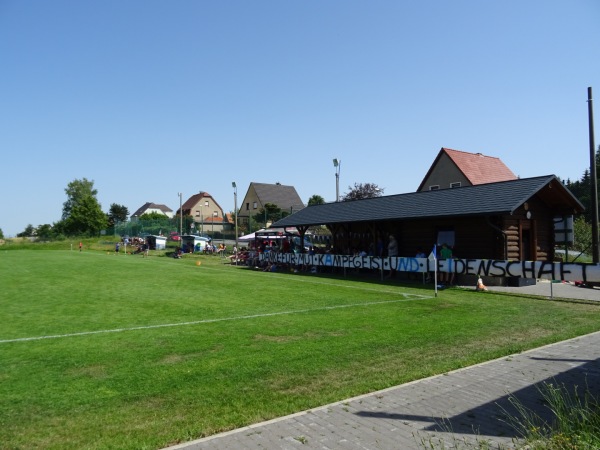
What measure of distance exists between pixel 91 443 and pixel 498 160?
158ft

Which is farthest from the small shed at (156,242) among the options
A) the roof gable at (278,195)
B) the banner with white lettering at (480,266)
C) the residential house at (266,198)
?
the banner with white lettering at (480,266)

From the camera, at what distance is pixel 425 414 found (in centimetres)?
480

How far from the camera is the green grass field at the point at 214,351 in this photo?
4.79 meters

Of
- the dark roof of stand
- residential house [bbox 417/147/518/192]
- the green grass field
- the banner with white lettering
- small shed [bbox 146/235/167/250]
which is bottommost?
the green grass field

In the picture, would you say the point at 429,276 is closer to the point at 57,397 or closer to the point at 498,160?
the point at 57,397

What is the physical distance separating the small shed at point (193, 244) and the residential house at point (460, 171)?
910 inches

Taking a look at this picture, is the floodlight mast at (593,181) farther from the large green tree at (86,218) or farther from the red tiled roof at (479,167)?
the large green tree at (86,218)

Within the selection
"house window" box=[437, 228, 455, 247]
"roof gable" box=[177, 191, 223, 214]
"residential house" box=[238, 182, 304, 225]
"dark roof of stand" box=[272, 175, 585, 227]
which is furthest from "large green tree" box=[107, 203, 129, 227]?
"house window" box=[437, 228, 455, 247]

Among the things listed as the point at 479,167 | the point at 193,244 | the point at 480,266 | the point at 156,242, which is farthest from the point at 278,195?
the point at 480,266

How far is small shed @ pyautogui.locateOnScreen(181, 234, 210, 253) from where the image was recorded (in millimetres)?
46000

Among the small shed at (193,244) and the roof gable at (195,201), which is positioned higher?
the roof gable at (195,201)

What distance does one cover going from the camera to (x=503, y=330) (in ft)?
30.8

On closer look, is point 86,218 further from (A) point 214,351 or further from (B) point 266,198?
(A) point 214,351

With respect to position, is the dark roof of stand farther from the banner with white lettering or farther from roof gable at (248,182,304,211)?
roof gable at (248,182,304,211)
